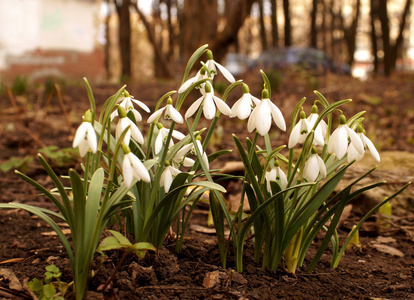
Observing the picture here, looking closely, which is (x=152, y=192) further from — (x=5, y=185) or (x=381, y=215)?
(x=5, y=185)

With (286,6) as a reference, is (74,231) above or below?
below

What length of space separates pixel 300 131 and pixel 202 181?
0.34 meters

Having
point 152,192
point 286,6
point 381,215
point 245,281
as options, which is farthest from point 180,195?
point 286,6

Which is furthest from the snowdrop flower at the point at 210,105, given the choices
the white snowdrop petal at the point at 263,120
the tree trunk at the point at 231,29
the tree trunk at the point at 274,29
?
the tree trunk at the point at 274,29

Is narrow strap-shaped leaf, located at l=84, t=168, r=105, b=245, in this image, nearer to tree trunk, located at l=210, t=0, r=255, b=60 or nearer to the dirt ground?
the dirt ground

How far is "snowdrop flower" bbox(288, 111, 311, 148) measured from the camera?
1393 millimetres

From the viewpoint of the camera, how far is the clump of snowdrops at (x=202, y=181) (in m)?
1.34

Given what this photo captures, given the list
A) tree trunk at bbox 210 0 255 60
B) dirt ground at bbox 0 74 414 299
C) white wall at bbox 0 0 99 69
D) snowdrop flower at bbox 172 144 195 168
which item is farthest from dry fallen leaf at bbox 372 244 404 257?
white wall at bbox 0 0 99 69

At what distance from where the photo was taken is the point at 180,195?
1.61 metres

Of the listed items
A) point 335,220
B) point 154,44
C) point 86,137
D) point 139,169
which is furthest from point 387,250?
point 154,44

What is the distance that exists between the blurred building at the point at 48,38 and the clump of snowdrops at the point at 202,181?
31.4 ft

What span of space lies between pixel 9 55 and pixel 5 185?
8283mm

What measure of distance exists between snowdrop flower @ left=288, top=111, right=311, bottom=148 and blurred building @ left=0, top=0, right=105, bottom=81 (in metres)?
9.91

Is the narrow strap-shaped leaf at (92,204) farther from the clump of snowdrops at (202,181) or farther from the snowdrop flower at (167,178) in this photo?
the snowdrop flower at (167,178)
